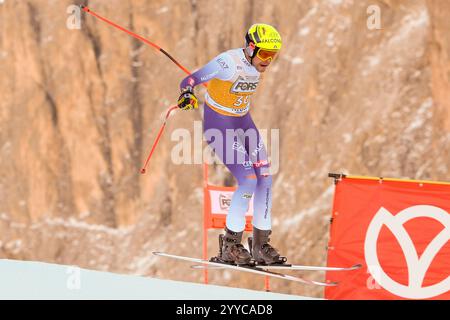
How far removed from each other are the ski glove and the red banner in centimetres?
247

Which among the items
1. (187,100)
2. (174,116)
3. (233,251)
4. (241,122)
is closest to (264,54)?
(241,122)

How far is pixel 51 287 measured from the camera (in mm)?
10023

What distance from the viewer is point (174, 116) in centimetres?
2577

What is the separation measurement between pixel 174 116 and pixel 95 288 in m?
16.1

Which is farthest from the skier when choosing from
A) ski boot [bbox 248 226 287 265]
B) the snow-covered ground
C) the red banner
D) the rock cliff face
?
the rock cliff face

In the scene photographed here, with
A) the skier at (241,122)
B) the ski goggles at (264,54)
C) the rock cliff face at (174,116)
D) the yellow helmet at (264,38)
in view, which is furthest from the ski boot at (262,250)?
the rock cliff face at (174,116)

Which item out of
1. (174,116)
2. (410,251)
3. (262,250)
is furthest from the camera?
(174,116)

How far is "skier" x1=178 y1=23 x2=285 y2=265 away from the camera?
8398 millimetres

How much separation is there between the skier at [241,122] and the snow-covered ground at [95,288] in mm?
732

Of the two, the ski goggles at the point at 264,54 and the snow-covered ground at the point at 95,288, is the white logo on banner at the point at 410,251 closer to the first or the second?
the snow-covered ground at the point at 95,288

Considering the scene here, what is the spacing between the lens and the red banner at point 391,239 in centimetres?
950

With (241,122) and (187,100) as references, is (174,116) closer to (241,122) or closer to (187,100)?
(241,122)

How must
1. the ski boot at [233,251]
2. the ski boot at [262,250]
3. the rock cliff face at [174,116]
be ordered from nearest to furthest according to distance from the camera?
the ski boot at [233,251]
the ski boot at [262,250]
the rock cliff face at [174,116]

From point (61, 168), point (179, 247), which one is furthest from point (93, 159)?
point (179, 247)
